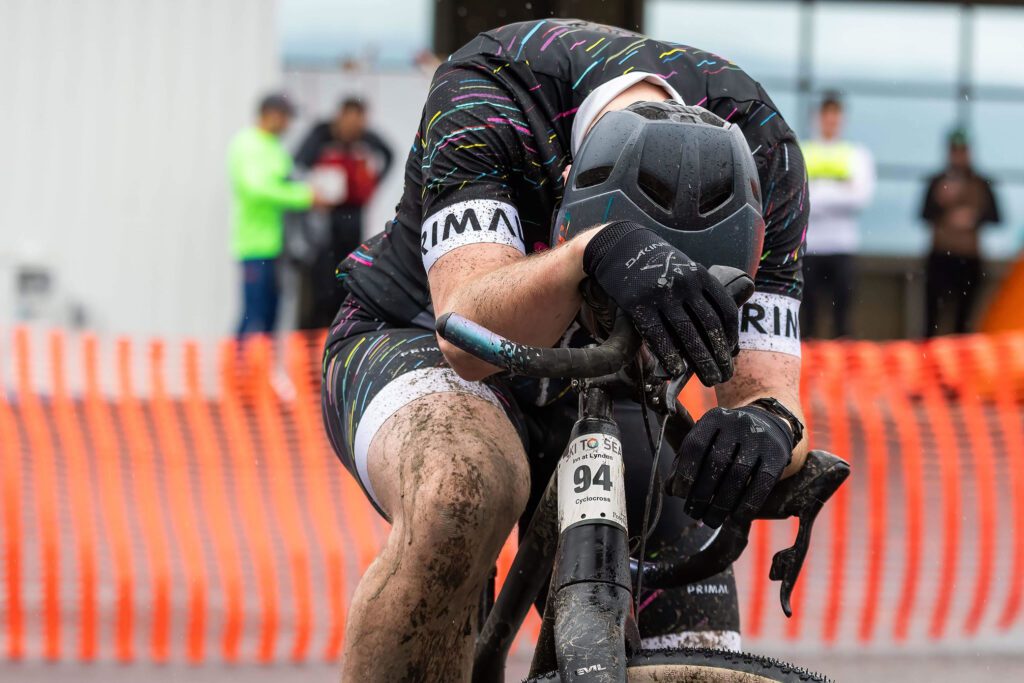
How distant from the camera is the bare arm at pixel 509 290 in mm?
2340

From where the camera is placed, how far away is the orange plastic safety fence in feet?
20.3

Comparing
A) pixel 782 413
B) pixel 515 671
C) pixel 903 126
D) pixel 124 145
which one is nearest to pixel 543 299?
pixel 782 413

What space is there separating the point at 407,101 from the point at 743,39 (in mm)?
6413

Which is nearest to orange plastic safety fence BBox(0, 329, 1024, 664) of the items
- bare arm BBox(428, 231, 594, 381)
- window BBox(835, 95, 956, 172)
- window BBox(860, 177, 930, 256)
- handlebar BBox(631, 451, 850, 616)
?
handlebar BBox(631, 451, 850, 616)

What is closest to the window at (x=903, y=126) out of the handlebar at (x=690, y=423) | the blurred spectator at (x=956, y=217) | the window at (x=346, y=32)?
the blurred spectator at (x=956, y=217)

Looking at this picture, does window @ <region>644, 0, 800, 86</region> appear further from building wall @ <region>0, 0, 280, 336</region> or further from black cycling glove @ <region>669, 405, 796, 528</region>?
black cycling glove @ <region>669, 405, 796, 528</region>

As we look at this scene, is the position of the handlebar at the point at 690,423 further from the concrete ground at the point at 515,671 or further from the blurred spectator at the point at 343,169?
the blurred spectator at the point at 343,169

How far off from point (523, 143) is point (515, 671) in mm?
3280

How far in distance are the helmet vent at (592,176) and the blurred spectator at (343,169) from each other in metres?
7.44

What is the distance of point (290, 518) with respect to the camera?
6.95 metres

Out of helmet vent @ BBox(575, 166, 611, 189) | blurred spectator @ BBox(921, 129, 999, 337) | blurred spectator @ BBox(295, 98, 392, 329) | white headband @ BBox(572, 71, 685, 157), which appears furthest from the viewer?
blurred spectator @ BBox(921, 129, 999, 337)

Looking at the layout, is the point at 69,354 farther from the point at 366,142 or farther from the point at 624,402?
the point at 624,402

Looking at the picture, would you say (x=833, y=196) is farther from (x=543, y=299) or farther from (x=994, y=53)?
(x=994, y=53)

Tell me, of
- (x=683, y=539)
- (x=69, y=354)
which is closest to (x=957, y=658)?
(x=683, y=539)
